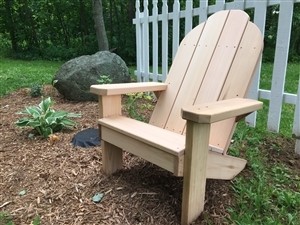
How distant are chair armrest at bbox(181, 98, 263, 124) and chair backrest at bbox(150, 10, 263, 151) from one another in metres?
0.23

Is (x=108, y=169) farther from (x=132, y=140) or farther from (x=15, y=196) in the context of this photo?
(x=15, y=196)

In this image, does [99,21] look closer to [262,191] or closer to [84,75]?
[84,75]

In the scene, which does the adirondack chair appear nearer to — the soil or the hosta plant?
the soil

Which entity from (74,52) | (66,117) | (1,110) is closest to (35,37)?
(74,52)

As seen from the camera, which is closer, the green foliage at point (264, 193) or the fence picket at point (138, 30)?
the green foliage at point (264, 193)

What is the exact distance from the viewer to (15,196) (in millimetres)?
1995

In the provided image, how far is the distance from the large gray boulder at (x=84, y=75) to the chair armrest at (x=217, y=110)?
2.68 meters

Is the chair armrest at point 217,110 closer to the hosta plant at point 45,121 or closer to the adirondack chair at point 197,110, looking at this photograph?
the adirondack chair at point 197,110

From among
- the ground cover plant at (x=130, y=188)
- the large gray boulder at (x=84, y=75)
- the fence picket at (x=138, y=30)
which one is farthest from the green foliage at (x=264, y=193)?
the fence picket at (x=138, y=30)

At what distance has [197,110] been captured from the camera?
1.37 metres

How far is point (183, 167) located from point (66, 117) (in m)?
1.92

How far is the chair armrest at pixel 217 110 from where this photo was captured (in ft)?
4.32

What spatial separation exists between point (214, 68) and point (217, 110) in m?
0.80

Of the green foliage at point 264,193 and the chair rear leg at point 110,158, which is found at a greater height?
the chair rear leg at point 110,158
